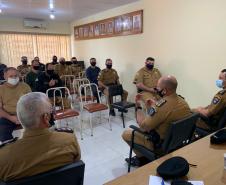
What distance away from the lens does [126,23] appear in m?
5.11

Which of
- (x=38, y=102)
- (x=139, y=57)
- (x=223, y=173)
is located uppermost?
(x=139, y=57)

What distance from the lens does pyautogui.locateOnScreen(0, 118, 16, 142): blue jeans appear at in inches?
108

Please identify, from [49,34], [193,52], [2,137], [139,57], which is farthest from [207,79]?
[49,34]

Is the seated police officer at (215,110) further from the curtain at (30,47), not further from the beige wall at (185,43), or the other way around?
the curtain at (30,47)

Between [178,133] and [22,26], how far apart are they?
6.73m

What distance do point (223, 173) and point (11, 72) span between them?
280 centimetres

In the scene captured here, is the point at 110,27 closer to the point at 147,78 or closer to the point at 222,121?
the point at 147,78

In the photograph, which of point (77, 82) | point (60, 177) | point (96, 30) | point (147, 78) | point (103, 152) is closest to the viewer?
point (60, 177)

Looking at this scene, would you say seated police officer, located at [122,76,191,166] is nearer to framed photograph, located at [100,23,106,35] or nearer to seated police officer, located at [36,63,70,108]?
seated police officer, located at [36,63,70,108]

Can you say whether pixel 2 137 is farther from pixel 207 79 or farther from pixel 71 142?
pixel 207 79

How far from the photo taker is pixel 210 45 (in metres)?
3.48

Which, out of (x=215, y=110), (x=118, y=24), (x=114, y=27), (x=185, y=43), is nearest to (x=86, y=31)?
(x=114, y=27)

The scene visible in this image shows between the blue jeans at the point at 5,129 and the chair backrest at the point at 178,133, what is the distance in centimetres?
204

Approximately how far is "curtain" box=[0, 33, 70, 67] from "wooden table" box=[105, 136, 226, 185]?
274 inches
